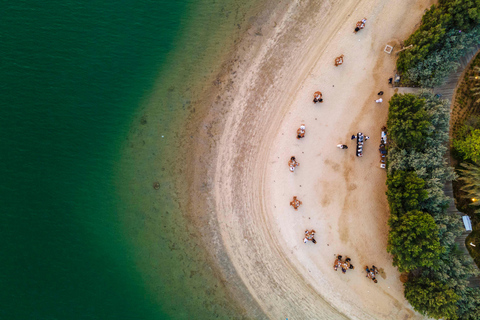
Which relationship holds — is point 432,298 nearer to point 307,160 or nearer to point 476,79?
point 307,160

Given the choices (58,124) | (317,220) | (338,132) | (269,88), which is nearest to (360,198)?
(317,220)

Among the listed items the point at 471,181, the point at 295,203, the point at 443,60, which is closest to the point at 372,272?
the point at 295,203

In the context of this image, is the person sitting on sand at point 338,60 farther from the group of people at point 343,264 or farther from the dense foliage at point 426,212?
the group of people at point 343,264

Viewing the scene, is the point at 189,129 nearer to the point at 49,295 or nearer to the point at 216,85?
the point at 216,85

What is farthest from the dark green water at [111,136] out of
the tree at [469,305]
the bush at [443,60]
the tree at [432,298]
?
the tree at [469,305]

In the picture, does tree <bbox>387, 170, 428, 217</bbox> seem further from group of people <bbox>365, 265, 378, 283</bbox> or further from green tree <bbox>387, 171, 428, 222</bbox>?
group of people <bbox>365, 265, 378, 283</bbox>

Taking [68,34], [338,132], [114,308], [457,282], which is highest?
[68,34]
